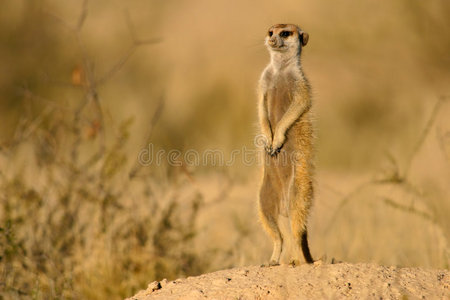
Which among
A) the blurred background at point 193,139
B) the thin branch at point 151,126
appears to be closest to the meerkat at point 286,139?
the blurred background at point 193,139

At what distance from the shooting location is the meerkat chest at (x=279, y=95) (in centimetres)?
327

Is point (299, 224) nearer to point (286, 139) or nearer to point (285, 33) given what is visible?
point (286, 139)

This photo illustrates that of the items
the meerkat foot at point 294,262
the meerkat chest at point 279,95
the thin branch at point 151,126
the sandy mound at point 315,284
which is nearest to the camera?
the sandy mound at point 315,284

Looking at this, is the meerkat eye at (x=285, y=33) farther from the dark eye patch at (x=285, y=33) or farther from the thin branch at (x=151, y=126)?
the thin branch at (x=151, y=126)

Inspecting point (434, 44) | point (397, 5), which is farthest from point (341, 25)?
point (434, 44)

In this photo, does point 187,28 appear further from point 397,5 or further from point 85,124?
point 85,124

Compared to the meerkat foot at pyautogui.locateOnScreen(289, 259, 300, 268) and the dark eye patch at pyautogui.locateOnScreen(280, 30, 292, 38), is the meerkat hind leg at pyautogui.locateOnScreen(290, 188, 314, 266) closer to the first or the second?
the meerkat foot at pyautogui.locateOnScreen(289, 259, 300, 268)

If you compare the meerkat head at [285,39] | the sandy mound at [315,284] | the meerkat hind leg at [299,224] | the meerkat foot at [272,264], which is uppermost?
the meerkat head at [285,39]

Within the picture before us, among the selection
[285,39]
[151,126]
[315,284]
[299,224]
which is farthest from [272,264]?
[151,126]

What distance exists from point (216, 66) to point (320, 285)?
10.8 meters

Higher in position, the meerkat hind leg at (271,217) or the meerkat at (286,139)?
the meerkat at (286,139)

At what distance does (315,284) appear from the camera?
2707 millimetres

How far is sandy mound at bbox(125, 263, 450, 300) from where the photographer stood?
2.65 m

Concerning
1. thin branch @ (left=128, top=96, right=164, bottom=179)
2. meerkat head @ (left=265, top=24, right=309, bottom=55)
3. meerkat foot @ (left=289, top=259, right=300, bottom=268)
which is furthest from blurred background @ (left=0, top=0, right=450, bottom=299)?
meerkat foot @ (left=289, top=259, right=300, bottom=268)
